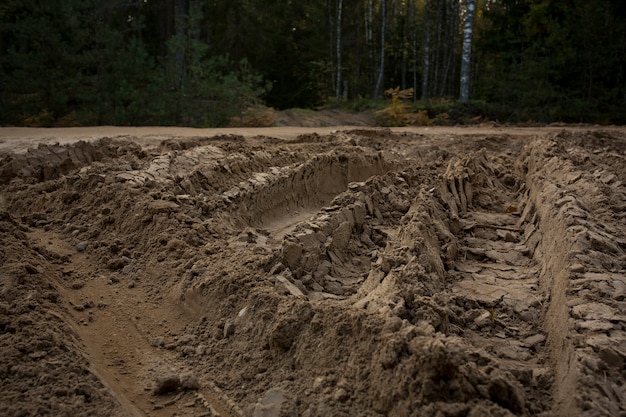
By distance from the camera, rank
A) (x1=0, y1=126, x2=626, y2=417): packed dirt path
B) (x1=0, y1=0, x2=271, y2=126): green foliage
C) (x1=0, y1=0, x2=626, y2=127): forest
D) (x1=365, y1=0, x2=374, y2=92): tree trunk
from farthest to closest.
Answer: (x1=365, y1=0, x2=374, y2=92): tree trunk → (x1=0, y1=0, x2=626, y2=127): forest → (x1=0, y1=0, x2=271, y2=126): green foliage → (x1=0, y1=126, x2=626, y2=417): packed dirt path

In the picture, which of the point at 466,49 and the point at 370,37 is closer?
the point at 466,49

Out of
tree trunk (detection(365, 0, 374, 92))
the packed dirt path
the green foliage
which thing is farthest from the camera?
tree trunk (detection(365, 0, 374, 92))

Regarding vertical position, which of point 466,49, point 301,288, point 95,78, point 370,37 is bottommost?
point 301,288

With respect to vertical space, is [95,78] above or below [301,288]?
above

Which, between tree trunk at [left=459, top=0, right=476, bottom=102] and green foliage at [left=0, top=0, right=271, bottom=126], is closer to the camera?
green foliage at [left=0, top=0, right=271, bottom=126]

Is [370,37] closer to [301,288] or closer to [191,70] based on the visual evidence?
[191,70]

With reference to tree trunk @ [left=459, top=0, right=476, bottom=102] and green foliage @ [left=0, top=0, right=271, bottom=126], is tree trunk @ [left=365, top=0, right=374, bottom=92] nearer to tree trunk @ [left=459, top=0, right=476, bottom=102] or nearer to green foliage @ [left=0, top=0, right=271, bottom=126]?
tree trunk @ [left=459, top=0, right=476, bottom=102]

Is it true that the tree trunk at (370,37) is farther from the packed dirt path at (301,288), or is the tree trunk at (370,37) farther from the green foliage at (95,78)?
the packed dirt path at (301,288)

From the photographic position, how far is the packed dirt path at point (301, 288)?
2.60 meters

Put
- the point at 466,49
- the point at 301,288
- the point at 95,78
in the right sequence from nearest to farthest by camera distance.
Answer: the point at 301,288 → the point at 95,78 → the point at 466,49

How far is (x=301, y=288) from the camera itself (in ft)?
12.1

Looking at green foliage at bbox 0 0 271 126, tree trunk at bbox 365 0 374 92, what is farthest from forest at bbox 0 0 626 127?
tree trunk at bbox 365 0 374 92

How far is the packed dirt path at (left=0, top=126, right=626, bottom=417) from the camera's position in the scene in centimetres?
260

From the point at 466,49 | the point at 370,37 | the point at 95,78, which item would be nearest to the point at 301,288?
the point at 95,78
